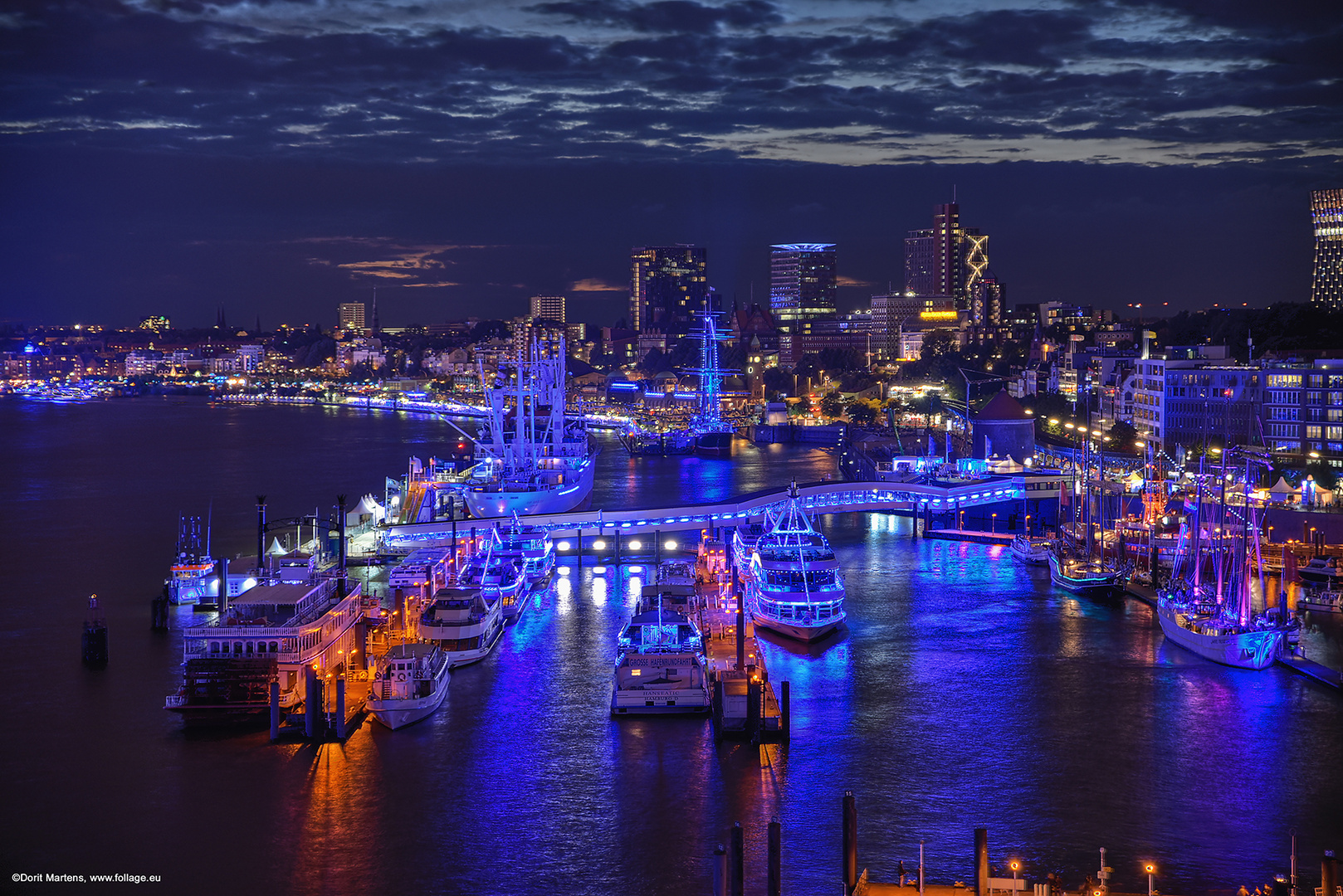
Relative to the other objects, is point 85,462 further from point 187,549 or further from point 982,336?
point 982,336

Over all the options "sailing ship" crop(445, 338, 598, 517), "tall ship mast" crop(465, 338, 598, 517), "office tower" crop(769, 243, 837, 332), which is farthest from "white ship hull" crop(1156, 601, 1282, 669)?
"office tower" crop(769, 243, 837, 332)

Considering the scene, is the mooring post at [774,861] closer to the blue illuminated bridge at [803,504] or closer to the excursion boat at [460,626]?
the excursion boat at [460,626]

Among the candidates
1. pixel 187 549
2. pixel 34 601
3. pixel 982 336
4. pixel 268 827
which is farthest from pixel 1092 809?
pixel 982 336

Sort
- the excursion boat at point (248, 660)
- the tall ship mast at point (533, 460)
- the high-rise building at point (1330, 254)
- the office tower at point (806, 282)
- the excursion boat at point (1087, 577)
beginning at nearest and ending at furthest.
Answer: the excursion boat at point (248, 660) → the excursion boat at point (1087, 577) → the tall ship mast at point (533, 460) → the high-rise building at point (1330, 254) → the office tower at point (806, 282)

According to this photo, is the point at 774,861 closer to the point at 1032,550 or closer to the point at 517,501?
the point at 1032,550

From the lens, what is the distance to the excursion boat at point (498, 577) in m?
18.4

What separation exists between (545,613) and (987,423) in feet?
59.3

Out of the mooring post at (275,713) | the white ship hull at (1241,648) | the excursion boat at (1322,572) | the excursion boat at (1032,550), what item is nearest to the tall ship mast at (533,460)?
the excursion boat at (1032,550)

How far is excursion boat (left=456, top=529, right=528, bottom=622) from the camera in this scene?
1842cm

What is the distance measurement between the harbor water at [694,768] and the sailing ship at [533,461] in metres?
8.21

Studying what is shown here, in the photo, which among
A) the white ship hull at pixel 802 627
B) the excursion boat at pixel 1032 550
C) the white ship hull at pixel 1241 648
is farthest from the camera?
the excursion boat at pixel 1032 550

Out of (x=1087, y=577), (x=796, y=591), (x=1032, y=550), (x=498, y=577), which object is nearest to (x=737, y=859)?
(x=796, y=591)

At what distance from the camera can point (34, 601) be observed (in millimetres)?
20141

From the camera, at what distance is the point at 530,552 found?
21.6 metres
